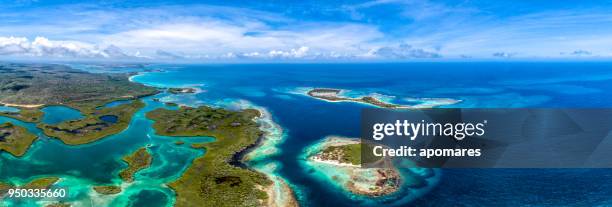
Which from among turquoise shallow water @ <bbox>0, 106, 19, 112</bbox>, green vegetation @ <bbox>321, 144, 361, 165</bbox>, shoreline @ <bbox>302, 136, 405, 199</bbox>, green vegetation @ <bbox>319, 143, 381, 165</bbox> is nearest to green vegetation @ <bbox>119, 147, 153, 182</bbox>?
shoreline @ <bbox>302, 136, 405, 199</bbox>

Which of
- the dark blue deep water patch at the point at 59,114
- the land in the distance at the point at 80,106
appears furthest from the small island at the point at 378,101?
the dark blue deep water patch at the point at 59,114

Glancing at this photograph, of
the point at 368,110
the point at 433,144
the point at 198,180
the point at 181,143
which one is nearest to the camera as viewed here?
the point at 198,180

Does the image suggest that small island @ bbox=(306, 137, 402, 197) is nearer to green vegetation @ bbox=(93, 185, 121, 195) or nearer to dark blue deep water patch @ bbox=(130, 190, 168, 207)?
dark blue deep water patch @ bbox=(130, 190, 168, 207)

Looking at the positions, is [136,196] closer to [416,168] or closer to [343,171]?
[343,171]

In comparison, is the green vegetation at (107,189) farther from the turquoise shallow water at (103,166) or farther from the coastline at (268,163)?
the coastline at (268,163)

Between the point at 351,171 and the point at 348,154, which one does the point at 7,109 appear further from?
the point at 351,171

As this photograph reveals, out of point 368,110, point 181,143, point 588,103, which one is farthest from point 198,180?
point 588,103

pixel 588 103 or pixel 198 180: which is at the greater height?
pixel 588 103
